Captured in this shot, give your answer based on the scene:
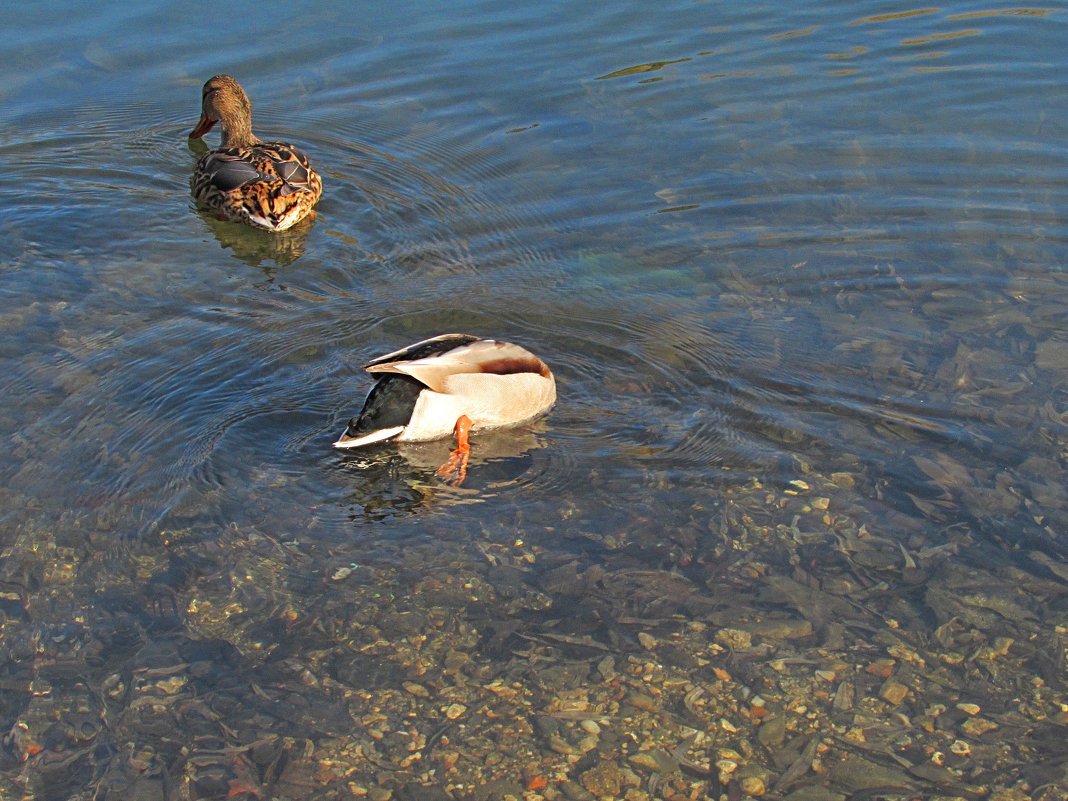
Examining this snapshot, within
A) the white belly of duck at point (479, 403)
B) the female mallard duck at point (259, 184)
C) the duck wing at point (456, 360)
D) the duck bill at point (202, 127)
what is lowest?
the white belly of duck at point (479, 403)

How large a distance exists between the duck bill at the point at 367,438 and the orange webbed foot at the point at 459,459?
1.02 ft

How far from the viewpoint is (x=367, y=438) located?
596 cm

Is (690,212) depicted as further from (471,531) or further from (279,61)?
(279,61)

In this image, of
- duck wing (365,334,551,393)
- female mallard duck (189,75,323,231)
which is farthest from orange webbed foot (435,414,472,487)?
female mallard duck (189,75,323,231)

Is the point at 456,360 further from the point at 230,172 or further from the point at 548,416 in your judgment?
the point at 230,172

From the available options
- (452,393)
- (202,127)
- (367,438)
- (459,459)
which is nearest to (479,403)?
(452,393)

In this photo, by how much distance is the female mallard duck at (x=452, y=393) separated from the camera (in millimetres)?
6027

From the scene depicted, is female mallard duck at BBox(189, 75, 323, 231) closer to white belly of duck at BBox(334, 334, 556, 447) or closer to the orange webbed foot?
white belly of duck at BBox(334, 334, 556, 447)

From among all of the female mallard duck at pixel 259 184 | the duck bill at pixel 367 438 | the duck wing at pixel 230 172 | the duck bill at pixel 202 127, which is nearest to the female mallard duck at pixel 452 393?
the duck bill at pixel 367 438

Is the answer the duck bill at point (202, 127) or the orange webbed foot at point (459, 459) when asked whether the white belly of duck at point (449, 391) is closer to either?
the orange webbed foot at point (459, 459)

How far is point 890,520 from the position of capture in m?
5.60

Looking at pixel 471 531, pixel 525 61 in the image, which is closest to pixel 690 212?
pixel 525 61

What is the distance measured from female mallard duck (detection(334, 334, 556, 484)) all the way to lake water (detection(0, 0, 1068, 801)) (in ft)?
0.58

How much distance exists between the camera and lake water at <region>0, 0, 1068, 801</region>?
456 cm
